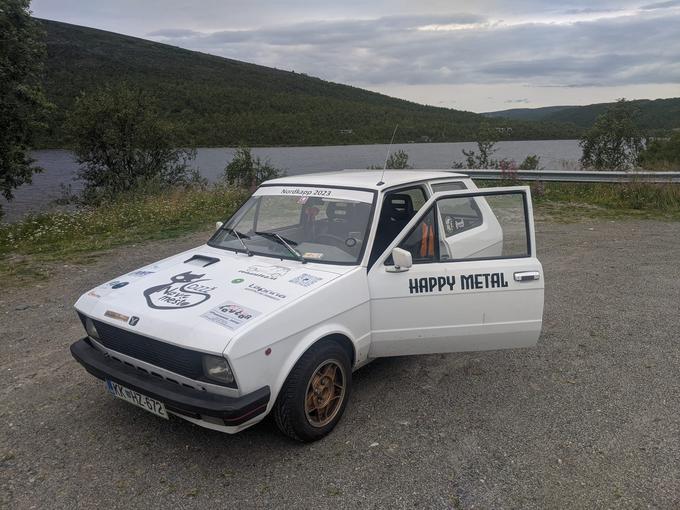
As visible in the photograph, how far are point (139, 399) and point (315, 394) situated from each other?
109 cm

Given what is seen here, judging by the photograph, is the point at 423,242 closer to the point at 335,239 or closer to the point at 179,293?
the point at 335,239

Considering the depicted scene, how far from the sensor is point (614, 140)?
1692 centimetres

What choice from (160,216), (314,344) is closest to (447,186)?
(314,344)

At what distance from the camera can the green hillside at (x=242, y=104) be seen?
35.4 m

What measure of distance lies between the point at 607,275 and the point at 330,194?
15.8 ft

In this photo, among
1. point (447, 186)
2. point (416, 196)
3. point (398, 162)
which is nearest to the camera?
point (416, 196)

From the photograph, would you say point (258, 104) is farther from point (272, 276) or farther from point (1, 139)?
point (272, 276)

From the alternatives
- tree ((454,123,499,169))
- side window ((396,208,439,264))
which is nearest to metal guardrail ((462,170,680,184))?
tree ((454,123,499,169))

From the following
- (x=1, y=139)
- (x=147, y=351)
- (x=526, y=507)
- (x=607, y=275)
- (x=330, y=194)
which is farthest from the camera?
(x=1, y=139)

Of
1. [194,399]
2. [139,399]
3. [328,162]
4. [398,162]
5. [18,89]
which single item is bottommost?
[139,399]

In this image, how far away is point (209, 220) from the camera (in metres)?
11.7

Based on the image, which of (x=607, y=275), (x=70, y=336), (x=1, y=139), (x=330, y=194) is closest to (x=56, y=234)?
(x=70, y=336)

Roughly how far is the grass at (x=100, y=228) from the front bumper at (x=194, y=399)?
5.16 metres

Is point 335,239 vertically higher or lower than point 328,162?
lower
